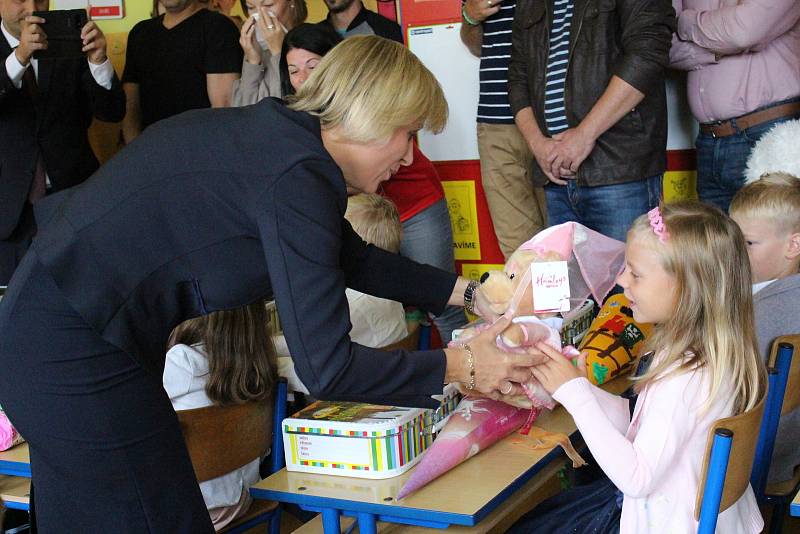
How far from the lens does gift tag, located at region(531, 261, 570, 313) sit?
2037mm

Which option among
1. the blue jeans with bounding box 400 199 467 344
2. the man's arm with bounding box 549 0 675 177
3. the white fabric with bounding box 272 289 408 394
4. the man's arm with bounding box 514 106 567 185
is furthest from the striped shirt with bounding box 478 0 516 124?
the white fabric with bounding box 272 289 408 394

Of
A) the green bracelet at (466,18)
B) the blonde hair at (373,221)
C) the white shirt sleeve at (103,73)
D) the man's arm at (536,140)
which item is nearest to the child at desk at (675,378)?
the blonde hair at (373,221)

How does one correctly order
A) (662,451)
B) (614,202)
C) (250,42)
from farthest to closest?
(250,42)
(614,202)
(662,451)

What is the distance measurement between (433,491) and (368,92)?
0.76m

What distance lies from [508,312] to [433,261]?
1395mm

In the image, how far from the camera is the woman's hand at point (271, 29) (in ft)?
12.1

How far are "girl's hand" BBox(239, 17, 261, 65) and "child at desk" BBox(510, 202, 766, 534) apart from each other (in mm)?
2165

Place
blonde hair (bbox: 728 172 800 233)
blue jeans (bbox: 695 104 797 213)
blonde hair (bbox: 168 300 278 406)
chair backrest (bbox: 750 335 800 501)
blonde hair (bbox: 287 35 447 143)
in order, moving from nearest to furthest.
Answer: blonde hair (bbox: 287 35 447 143)
chair backrest (bbox: 750 335 800 501)
blonde hair (bbox: 168 300 278 406)
blonde hair (bbox: 728 172 800 233)
blue jeans (bbox: 695 104 797 213)

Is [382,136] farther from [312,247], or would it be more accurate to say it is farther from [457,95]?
[457,95]

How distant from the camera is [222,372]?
226cm

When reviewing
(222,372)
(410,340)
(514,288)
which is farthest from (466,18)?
(222,372)

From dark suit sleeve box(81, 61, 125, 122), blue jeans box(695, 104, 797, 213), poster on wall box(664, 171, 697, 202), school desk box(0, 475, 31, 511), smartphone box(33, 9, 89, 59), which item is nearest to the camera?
school desk box(0, 475, 31, 511)

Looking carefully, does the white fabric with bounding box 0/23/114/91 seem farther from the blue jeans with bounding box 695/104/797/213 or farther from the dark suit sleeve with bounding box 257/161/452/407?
the dark suit sleeve with bounding box 257/161/452/407

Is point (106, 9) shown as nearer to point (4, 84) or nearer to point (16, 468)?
point (4, 84)
